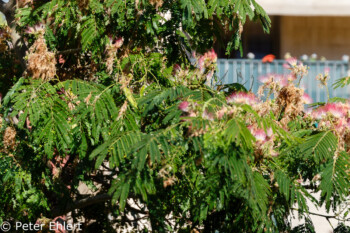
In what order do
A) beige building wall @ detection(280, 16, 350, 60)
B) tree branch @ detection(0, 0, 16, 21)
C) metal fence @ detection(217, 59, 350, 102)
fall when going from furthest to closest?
beige building wall @ detection(280, 16, 350, 60) < metal fence @ detection(217, 59, 350, 102) < tree branch @ detection(0, 0, 16, 21)

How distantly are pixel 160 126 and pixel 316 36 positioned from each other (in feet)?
26.4

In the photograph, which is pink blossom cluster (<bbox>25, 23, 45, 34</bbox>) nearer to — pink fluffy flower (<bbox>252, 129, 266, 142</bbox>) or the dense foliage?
the dense foliage

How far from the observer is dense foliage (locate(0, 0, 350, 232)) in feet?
13.6

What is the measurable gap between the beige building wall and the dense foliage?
682 centimetres

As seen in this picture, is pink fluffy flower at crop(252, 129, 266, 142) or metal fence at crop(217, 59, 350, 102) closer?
pink fluffy flower at crop(252, 129, 266, 142)

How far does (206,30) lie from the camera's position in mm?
5723

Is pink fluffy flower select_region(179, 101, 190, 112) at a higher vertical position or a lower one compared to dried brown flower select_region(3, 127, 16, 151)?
higher

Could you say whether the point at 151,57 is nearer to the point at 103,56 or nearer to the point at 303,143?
the point at 103,56

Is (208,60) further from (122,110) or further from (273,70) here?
(273,70)

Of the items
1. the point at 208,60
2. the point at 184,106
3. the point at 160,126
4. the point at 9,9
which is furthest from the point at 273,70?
the point at 184,106

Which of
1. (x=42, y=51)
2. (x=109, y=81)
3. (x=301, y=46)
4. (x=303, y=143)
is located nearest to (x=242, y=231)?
(x=303, y=143)

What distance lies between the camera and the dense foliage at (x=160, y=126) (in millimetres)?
4137

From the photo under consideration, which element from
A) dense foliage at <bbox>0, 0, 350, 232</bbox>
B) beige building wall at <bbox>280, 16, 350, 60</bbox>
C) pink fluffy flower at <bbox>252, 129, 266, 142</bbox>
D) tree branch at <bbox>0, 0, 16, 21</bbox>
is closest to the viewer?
dense foliage at <bbox>0, 0, 350, 232</bbox>

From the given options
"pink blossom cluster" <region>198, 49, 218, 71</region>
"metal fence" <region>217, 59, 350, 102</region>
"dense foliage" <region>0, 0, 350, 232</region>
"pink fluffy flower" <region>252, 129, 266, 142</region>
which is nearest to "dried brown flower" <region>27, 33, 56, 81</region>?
"dense foliage" <region>0, 0, 350, 232</region>
